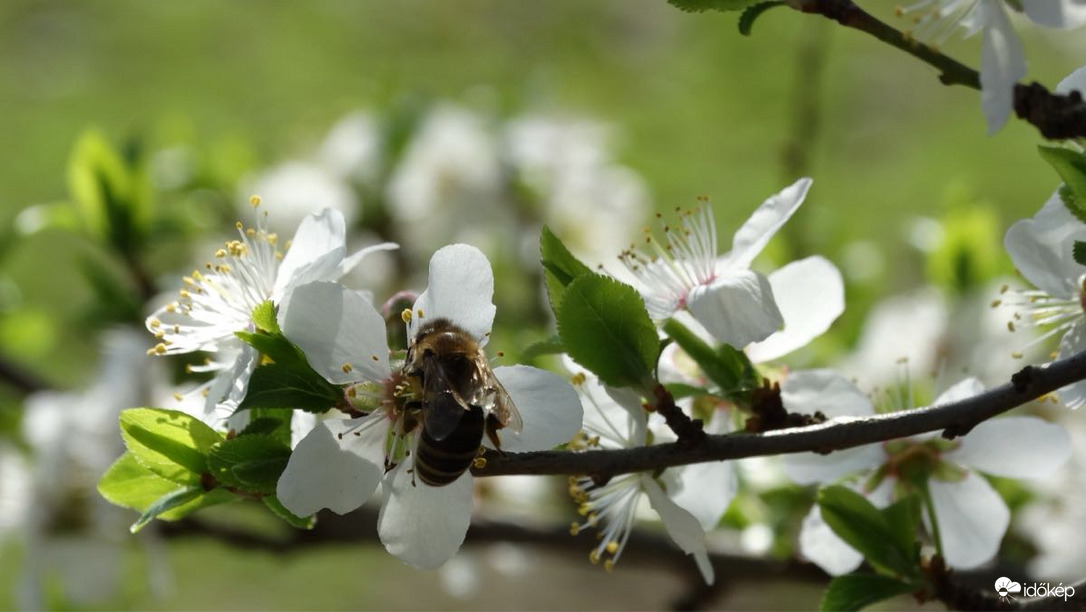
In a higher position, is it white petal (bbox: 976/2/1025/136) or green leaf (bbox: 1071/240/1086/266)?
white petal (bbox: 976/2/1025/136)

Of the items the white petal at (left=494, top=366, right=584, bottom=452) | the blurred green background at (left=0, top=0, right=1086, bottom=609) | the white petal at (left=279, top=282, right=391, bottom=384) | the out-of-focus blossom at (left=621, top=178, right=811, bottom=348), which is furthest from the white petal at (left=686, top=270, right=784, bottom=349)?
the blurred green background at (left=0, top=0, right=1086, bottom=609)

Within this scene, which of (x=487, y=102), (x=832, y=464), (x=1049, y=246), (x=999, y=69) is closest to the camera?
(x=999, y=69)

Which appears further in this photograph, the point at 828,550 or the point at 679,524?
the point at 828,550

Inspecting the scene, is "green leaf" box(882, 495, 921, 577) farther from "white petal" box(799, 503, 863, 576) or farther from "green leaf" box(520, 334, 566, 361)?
"green leaf" box(520, 334, 566, 361)

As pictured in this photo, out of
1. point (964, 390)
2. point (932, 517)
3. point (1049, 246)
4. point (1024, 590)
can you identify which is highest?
point (1049, 246)

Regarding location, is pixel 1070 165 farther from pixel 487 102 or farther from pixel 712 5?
pixel 487 102

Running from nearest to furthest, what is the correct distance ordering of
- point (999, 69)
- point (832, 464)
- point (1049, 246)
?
point (999, 69) < point (1049, 246) < point (832, 464)

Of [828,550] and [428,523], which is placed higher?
[428,523]

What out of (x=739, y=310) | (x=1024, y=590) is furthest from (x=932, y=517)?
(x=739, y=310)
